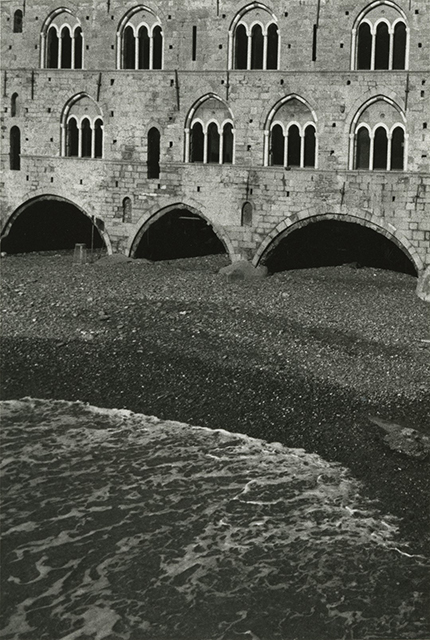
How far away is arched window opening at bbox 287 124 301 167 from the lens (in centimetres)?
3184

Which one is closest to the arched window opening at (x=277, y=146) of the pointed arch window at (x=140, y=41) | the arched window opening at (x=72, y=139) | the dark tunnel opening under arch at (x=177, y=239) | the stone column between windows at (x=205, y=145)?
the stone column between windows at (x=205, y=145)

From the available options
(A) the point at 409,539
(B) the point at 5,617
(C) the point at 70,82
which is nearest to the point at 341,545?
(A) the point at 409,539

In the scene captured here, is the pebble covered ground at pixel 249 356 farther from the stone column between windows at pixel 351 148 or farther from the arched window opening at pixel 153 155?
the arched window opening at pixel 153 155

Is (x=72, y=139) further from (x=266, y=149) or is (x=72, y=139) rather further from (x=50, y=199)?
(x=266, y=149)

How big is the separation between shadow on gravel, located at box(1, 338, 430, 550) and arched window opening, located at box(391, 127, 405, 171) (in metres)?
11.1

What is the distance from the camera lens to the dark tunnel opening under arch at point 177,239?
3481cm

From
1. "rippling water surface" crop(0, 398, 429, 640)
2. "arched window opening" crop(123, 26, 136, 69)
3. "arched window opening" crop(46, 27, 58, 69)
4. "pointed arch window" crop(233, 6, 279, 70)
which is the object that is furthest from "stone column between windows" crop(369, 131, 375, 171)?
"rippling water surface" crop(0, 398, 429, 640)

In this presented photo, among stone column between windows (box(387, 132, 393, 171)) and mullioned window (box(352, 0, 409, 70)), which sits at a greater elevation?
mullioned window (box(352, 0, 409, 70))

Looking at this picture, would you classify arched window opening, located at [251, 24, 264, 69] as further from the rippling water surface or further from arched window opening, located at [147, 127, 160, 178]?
the rippling water surface

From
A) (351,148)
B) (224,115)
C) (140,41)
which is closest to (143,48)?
(140,41)

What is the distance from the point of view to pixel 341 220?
31.3 metres

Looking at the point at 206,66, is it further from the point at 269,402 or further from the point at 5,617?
the point at 5,617

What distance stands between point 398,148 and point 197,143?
6.94 metres

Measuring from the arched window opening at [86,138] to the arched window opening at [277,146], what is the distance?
22.5ft
